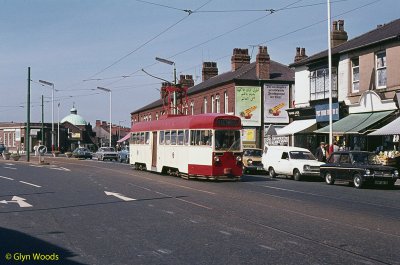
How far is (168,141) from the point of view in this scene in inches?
1116

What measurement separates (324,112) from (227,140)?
1295cm

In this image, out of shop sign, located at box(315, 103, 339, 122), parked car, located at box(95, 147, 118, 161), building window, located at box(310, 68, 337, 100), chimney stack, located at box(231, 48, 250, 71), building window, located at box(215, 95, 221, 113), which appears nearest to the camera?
shop sign, located at box(315, 103, 339, 122)

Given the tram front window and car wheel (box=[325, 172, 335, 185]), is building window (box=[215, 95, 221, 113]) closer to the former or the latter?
the tram front window

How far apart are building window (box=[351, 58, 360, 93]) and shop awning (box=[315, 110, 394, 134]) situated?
65.6 inches

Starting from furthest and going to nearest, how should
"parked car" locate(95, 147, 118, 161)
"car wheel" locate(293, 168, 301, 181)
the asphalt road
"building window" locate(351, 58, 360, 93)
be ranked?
"parked car" locate(95, 147, 118, 161) → "building window" locate(351, 58, 360, 93) → "car wheel" locate(293, 168, 301, 181) → the asphalt road

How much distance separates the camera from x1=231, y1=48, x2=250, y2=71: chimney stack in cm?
Answer: 5738

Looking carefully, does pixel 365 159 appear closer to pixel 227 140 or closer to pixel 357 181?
pixel 357 181

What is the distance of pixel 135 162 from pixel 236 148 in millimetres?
12203

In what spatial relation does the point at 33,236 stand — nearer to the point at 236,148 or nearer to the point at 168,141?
the point at 236,148

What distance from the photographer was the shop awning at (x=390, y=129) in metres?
26.0

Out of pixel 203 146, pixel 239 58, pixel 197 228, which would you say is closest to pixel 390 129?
pixel 203 146

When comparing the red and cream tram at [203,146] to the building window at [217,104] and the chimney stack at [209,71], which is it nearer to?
the building window at [217,104]

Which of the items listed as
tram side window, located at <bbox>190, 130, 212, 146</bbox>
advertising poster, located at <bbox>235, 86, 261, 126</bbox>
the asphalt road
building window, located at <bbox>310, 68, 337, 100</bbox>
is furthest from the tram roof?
advertising poster, located at <bbox>235, 86, 261, 126</bbox>

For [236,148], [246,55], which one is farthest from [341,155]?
Answer: [246,55]
